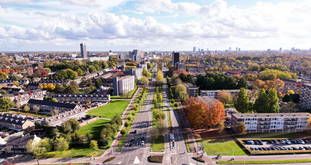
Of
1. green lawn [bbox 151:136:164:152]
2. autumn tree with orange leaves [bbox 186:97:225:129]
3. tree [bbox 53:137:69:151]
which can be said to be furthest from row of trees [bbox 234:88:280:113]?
tree [bbox 53:137:69:151]

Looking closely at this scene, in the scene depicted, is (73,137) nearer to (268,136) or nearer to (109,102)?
(109,102)

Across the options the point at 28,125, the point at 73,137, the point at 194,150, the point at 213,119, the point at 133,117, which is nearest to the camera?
the point at 194,150

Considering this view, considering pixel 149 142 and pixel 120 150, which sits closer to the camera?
pixel 120 150

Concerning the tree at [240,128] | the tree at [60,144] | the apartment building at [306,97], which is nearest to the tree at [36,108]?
the tree at [60,144]

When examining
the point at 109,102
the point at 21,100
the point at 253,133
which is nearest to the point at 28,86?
the point at 21,100

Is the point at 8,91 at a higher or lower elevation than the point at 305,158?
higher

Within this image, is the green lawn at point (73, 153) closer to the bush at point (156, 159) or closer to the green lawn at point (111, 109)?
the bush at point (156, 159)

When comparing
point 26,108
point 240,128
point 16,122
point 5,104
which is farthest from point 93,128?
point 5,104

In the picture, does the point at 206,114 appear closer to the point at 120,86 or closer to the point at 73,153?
the point at 73,153
